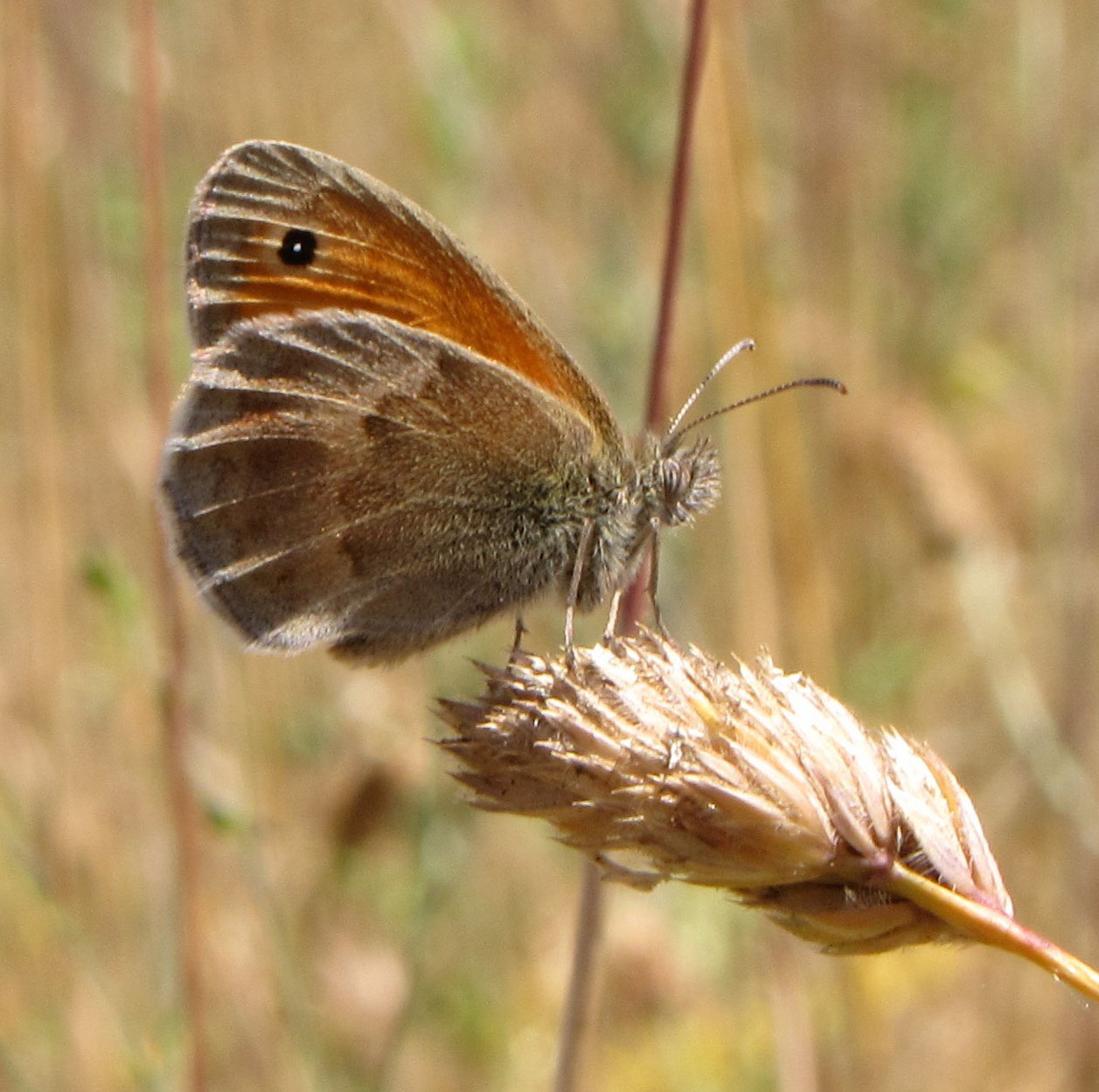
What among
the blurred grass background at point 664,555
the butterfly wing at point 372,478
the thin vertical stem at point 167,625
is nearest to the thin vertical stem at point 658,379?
the butterfly wing at point 372,478

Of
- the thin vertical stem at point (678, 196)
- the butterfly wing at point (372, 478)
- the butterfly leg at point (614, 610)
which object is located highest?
the thin vertical stem at point (678, 196)

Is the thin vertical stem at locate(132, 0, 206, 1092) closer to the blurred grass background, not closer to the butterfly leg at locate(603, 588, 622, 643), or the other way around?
the blurred grass background

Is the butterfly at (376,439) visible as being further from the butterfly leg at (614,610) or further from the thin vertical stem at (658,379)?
the thin vertical stem at (658,379)

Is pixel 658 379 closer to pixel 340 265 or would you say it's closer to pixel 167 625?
pixel 340 265

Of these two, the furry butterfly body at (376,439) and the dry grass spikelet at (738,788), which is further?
the furry butterfly body at (376,439)

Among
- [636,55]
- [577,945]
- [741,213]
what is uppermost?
[636,55]

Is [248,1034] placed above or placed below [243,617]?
below

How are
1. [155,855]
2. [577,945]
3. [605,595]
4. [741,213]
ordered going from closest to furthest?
[577,945] < [605,595] < [741,213] < [155,855]

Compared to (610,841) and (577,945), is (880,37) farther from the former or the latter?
(610,841)

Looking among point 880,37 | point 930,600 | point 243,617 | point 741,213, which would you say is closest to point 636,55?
point 880,37
